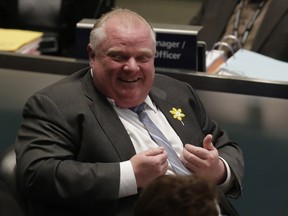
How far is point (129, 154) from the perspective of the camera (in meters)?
1.65

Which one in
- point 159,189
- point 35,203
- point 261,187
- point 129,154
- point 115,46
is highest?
point 159,189

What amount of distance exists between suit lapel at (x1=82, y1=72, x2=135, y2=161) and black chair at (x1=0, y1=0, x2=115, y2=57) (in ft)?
6.73

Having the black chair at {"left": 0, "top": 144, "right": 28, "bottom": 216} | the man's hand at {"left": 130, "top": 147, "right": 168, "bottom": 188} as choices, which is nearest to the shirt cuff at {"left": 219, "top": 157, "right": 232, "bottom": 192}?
the man's hand at {"left": 130, "top": 147, "right": 168, "bottom": 188}

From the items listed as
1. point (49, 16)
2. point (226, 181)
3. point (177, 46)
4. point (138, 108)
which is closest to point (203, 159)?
point (226, 181)

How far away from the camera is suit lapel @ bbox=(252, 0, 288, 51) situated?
3101mm

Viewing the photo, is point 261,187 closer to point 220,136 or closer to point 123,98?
point 220,136

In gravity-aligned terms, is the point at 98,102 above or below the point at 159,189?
below

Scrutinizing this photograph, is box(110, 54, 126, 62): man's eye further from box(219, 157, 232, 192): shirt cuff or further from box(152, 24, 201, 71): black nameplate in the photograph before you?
box(219, 157, 232, 192): shirt cuff

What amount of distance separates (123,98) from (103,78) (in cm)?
9

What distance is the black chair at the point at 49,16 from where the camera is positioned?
148 inches

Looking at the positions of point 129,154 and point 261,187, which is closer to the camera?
point 129,154

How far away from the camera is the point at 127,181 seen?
155 cm

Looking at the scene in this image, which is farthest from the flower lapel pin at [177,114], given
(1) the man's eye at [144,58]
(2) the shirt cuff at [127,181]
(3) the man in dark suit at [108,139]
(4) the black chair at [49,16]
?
(4) the black chair at [49,16]

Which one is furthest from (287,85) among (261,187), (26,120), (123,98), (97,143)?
(26,120)
